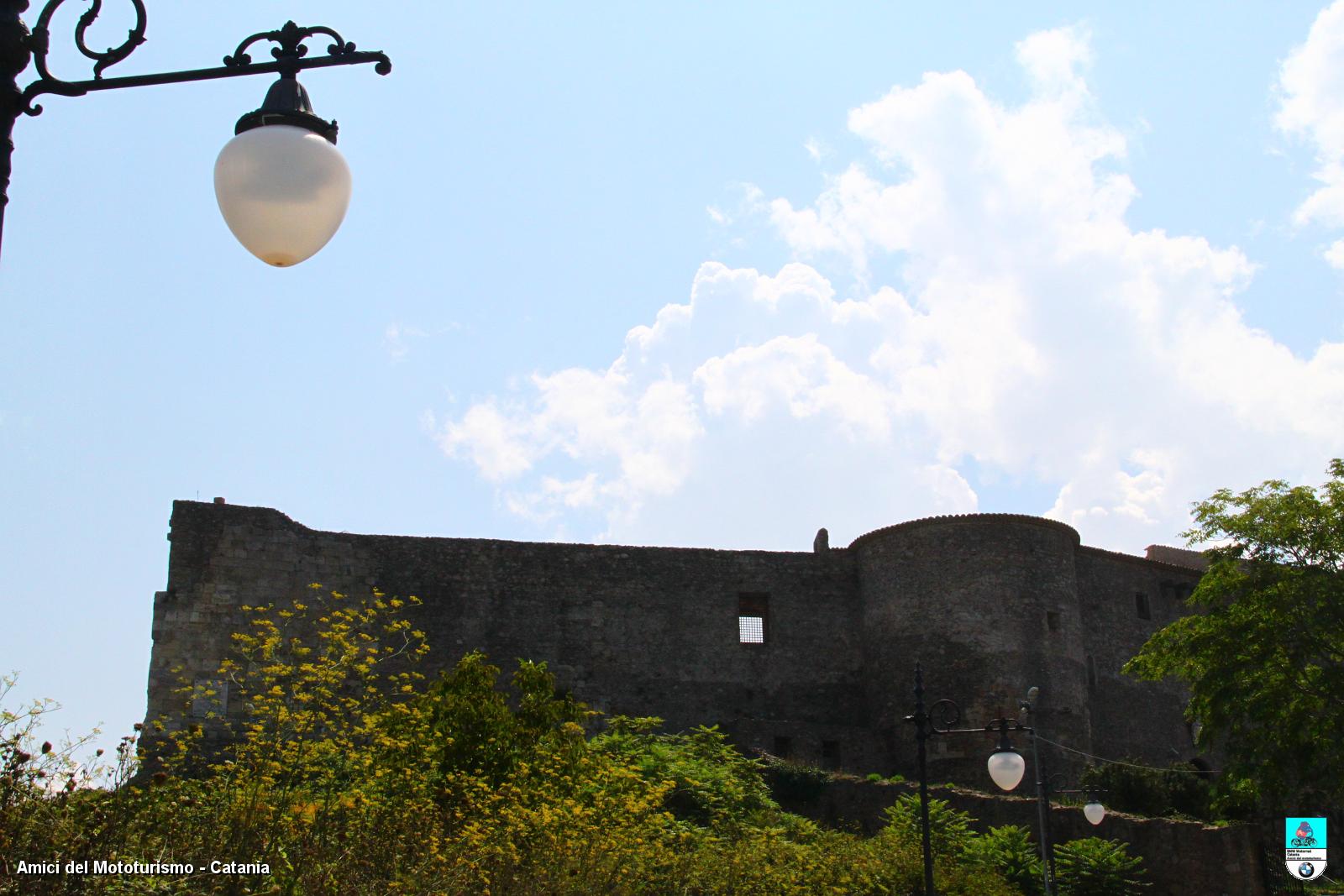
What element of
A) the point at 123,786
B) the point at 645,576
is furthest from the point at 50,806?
the point at 645,576

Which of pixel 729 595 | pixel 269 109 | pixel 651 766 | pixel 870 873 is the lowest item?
pixel 870 873

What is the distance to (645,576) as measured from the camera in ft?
89.9

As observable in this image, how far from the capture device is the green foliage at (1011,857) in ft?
59.5

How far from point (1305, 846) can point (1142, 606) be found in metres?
7.90

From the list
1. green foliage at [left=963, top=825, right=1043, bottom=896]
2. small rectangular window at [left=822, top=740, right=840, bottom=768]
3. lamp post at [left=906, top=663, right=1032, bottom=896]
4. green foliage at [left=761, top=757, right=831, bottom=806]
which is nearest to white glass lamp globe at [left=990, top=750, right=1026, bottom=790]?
lamp post at [left=906, top=663, right=1032, bottom=896]

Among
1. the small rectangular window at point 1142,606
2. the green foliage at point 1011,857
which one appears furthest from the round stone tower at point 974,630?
the green foliage at point 1011,857

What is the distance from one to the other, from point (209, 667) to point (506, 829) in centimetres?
1333

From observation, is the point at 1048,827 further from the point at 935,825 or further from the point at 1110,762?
the point at 1110,762

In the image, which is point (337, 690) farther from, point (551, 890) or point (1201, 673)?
point (1201, 673)

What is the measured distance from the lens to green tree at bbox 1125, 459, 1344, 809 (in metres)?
21.5

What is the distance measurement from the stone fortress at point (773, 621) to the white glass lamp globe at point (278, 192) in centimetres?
2087

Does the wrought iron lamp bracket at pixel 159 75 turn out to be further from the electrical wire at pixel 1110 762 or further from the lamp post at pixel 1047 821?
the electrical wire at pixel 1110 762

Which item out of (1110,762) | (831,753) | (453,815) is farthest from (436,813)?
(1110,762)

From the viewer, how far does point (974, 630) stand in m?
25.6
